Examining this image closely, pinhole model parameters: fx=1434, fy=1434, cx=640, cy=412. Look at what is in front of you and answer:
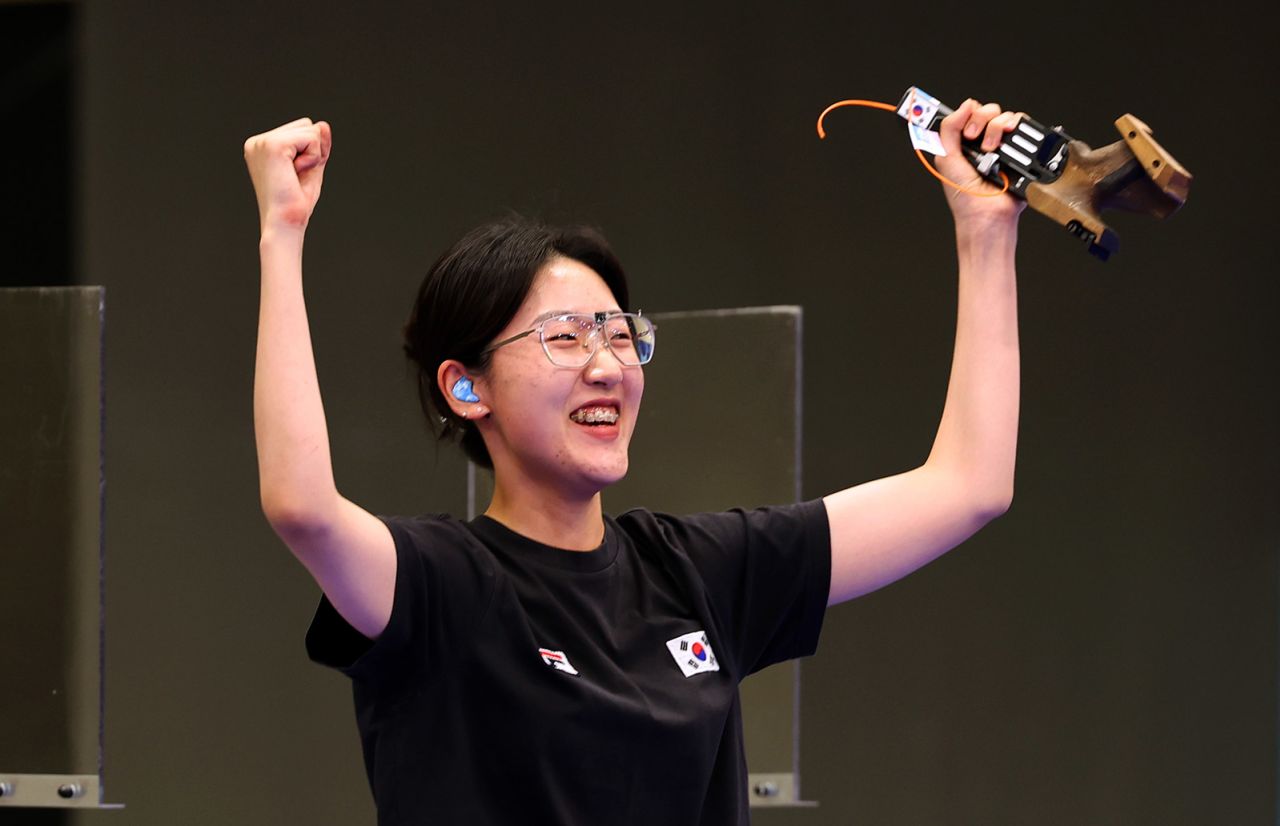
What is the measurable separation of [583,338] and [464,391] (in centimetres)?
14

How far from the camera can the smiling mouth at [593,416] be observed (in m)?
1.40

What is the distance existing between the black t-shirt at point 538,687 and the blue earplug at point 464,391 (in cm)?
13

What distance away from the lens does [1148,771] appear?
3.40 meters

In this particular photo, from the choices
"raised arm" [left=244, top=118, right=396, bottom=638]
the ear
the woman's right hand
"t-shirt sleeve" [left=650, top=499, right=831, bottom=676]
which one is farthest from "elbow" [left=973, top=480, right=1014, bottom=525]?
the woman's right hand

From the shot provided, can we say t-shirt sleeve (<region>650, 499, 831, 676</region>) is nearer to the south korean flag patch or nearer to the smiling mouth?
the south korean flag patch

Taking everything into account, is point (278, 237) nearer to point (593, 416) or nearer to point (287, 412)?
point (287, 412)

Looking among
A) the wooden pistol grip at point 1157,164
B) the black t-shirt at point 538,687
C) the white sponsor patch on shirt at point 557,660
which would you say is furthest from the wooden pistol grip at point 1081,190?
the white sponsor patch on shirt at point 557,660

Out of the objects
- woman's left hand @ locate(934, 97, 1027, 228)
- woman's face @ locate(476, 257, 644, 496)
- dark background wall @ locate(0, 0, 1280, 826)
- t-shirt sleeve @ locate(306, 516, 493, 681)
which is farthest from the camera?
dark background wall @ locate(0, 0, 1280, 826)

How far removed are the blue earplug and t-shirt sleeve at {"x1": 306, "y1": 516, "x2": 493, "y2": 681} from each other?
169 millimetres

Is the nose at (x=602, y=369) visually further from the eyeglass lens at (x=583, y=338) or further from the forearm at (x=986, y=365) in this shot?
the forearm at (x=986, y=365)

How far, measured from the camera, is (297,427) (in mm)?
1138

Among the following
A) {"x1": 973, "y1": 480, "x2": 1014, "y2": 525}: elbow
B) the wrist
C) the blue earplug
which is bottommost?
{"x1": 973, "y1": 480, "x2": 1014, "y2": 525}: elbow

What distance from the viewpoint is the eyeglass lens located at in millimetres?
1396

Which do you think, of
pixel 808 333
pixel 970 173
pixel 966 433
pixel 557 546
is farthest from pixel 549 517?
pixel 808 333
